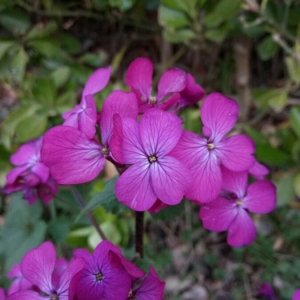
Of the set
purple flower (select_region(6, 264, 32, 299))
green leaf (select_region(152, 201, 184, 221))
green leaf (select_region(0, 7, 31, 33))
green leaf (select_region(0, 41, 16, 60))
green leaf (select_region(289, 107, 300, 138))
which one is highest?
green leaf (select_region(0, 7, 31, 33))

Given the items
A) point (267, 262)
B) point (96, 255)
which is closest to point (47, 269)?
point (96, 255)

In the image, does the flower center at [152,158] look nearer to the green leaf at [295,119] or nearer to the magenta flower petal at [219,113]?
the magenta flower petal at [219,113]

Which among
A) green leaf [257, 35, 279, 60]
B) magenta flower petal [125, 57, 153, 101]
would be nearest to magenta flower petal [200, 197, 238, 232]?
magenta flower petal [125, 57, 153, 101]

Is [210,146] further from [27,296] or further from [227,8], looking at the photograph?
[227,8]

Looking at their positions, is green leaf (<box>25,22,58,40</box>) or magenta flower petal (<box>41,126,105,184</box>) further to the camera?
green leaf (<box>25,22,58,40</box>)

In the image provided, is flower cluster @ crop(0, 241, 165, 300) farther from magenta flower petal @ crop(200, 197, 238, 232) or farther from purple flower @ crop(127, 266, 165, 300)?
magenta flower petal @ crop(200, 197, 238, 232)

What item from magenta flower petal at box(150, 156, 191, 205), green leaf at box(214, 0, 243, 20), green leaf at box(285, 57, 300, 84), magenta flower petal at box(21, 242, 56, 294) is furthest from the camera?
green leaf at box(285, 57, 300, 84)
